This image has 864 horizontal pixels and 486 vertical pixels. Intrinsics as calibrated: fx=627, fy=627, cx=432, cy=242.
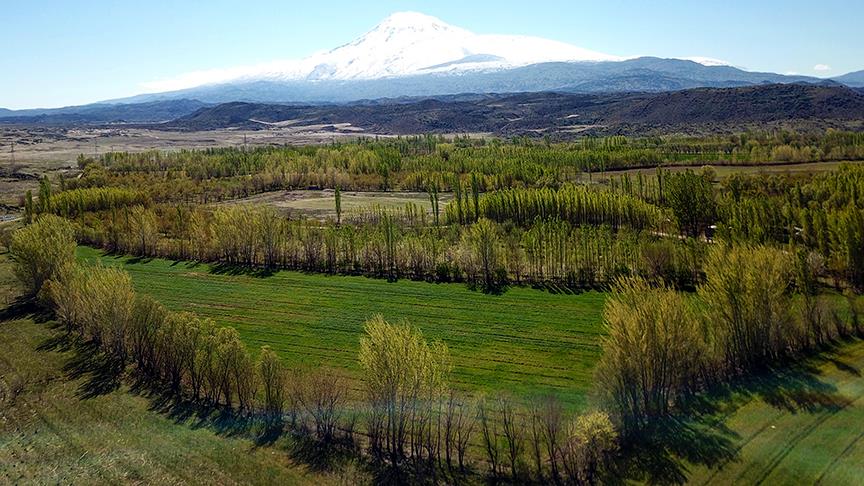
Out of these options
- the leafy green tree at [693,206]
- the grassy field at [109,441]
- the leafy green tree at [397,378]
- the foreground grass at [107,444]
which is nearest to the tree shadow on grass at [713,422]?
the leafy green tree at [397,378]

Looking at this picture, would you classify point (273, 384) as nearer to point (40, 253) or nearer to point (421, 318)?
point (421, 318)

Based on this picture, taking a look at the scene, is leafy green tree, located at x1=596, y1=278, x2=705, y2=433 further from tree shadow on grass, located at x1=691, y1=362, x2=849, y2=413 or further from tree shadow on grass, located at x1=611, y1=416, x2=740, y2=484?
tree shadow on grass, located at x1=691, y1=362, x2=849, y2=413

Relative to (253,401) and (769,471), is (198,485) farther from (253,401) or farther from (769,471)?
(769,471)

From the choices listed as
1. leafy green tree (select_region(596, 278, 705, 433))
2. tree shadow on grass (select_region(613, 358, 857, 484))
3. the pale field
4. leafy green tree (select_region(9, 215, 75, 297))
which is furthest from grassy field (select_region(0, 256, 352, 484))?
the pale field

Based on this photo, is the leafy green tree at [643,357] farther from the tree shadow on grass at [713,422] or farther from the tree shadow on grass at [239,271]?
the tree shadow on grass at [239,271]

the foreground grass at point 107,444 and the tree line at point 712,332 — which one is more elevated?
the tree line at point 712,332

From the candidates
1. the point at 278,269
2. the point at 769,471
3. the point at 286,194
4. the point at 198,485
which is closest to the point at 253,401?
the point at 198,485

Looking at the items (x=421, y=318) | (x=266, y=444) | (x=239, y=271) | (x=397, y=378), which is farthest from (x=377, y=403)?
(x=239, y=271)

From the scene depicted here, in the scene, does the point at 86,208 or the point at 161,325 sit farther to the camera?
the point at 86,208
